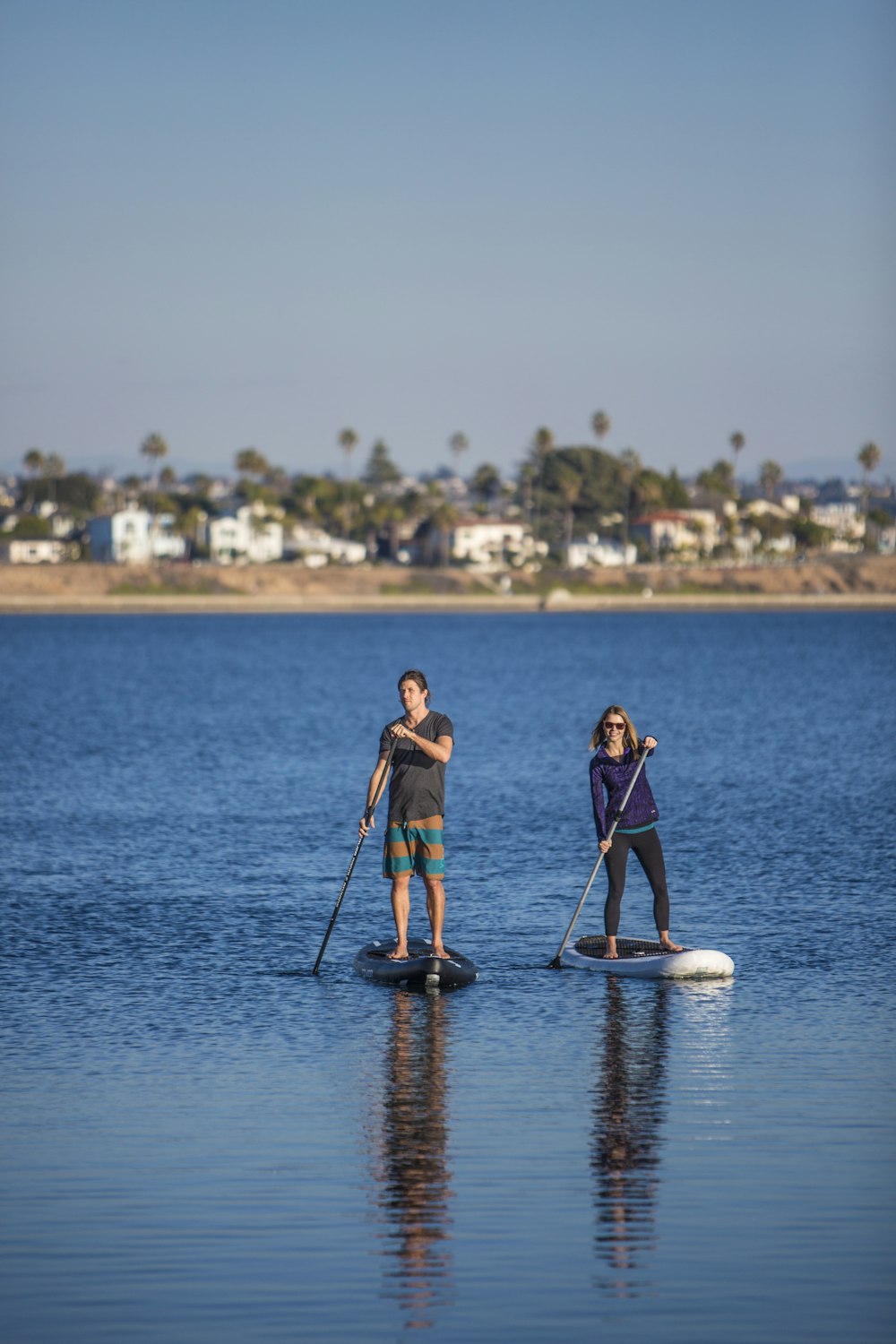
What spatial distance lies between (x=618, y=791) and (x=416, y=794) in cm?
176

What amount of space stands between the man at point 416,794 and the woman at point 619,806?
1.35m

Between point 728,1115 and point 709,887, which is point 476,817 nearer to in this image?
point 709,887

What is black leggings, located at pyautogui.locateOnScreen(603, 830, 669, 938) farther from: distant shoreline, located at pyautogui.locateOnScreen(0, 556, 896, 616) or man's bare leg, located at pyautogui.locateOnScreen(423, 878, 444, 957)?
distant shoreline, located at pyautogui.locateOnScreen(0, 556, 896, 616)

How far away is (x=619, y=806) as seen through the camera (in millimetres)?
13570

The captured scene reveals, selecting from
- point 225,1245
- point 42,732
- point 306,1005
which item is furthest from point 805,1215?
point 42,732

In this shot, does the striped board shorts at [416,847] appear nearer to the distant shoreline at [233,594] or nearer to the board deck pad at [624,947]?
the board deck pad at [624,947]

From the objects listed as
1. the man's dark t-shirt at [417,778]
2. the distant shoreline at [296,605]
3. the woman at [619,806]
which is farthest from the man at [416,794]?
the distant shoreline at [296,605]

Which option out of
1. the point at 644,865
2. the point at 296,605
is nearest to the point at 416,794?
the point at 644,865

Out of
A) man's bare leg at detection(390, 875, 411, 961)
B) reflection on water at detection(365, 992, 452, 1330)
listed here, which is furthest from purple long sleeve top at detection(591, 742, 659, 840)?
reflection on water at detection(365, 992, 452, 1330)

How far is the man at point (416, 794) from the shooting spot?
1240cm

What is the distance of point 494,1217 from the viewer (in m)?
8.57

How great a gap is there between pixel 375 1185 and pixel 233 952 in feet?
20.9

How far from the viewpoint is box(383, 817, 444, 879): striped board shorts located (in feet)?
42.0

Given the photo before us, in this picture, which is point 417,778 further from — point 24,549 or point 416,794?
point 24,549
